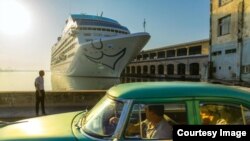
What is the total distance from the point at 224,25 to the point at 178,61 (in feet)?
82.2

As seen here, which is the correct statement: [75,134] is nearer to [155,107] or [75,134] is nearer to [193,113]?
[155,107]

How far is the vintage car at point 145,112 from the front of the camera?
358cm

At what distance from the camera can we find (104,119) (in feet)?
13.0

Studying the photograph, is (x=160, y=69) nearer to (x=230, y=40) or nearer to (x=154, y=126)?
(x=230, y=40)

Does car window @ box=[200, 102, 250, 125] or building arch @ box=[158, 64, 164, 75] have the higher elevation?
car window @ box=[200, 102, 250, 125]

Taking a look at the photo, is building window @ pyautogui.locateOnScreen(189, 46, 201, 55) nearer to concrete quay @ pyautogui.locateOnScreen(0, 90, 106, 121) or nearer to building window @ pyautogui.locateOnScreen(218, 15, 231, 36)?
building window @ pyautogui.locateOnScreen(218, 15, 231, 36)

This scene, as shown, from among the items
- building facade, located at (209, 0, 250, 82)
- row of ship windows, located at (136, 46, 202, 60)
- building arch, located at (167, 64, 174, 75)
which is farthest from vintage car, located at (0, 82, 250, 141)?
building arch, located at (167, 64, 174, 75)

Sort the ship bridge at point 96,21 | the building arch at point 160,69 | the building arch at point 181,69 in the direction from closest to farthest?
the ship bridge at point 96,21 → the building arch at point 181,69 → the building arch at point 160,69

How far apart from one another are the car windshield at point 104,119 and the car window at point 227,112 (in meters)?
0.89

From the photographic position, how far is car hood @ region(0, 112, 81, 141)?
12.2 feet

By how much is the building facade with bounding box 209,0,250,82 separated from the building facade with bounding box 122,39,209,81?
289 centimetres

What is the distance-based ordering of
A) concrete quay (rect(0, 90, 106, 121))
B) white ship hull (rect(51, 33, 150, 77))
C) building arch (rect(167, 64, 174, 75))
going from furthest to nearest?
building arch (rect(167, 64, 174, 75)), white ship hull (rect(51, 33, 150, 77)), concrete quay (rect(0, 90, 106, 121))

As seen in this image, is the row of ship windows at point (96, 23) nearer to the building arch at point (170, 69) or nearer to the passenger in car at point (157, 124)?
the building arch at point (170, 69)

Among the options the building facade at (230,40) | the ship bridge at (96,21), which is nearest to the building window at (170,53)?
the ship bridge at (96,21)
